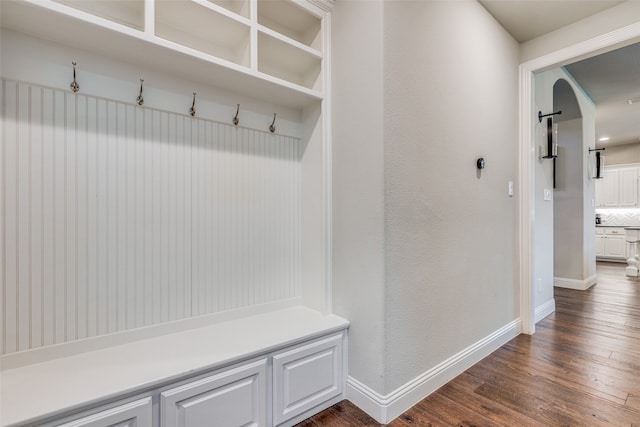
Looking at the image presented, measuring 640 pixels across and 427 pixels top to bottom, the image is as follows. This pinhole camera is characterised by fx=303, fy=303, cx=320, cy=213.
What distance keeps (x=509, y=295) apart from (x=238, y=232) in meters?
2.25

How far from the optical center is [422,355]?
5.76ft

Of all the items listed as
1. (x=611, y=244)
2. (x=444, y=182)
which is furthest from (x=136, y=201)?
(x=611, y=244)

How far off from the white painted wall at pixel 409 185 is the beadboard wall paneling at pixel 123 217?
21.3 inches

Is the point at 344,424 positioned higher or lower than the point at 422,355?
lower

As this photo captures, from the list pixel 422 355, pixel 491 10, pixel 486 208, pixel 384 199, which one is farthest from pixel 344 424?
pixel 491 10

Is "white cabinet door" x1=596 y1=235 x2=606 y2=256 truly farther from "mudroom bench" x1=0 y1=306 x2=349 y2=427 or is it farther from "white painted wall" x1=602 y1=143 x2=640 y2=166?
"mudroom bench" x1=0 y1=306 x2=349 y2=427

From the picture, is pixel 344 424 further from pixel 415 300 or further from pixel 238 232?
pixel 238 232

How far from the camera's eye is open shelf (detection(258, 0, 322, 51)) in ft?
5.79

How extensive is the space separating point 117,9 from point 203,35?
1.27ft

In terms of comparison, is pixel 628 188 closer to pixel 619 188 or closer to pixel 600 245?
pixel 619 188

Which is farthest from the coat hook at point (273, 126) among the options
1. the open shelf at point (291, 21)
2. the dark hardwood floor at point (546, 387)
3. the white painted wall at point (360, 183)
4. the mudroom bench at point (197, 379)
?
the dark hardwood floor at point (546, 387)

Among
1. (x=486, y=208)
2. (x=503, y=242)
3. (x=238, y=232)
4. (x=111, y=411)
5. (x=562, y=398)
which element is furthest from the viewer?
(x=503, y=242)

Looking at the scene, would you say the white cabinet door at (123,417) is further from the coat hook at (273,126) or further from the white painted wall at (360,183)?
the coat hook at (273,126)

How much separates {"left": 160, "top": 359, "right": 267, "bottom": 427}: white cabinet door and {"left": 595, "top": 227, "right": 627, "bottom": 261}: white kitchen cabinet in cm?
822
